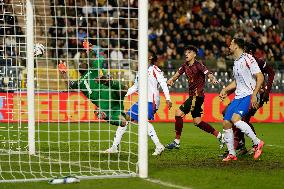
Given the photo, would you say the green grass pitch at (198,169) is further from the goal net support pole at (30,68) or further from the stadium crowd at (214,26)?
the stadium crowd at (214,26)

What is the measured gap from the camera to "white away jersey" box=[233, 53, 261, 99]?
13.1m

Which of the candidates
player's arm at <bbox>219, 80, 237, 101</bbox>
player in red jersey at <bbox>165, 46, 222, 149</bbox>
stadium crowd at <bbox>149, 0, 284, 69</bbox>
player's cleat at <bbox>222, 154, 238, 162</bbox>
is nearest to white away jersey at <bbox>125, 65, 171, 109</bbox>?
player in red jersey at <bbox>165, 46, 222, 149</bbox>

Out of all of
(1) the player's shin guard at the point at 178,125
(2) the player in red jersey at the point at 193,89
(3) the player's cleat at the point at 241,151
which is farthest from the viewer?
(1) the player's shin guard at the point at 178,125

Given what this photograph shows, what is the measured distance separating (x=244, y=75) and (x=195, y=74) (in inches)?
112

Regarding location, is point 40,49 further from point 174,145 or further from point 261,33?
point 261,33

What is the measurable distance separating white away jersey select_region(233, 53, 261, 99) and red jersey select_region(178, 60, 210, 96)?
2.46 meters

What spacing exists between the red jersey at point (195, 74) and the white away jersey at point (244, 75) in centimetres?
246

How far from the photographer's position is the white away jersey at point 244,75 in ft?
43.0

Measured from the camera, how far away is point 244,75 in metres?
13.2

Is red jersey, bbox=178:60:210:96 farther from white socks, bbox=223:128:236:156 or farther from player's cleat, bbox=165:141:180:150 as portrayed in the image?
white socks, bbox=223:128:236:156

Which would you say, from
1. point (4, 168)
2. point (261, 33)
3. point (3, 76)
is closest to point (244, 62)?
point (4, 168)

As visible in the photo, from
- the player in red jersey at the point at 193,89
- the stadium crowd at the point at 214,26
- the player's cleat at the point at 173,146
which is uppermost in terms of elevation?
the stadium crowd at the point at 214,26

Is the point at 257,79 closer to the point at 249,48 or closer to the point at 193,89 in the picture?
the point at 249,48

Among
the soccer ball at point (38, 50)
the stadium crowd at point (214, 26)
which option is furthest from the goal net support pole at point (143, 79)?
the stadium crowd at point (214, 26)
